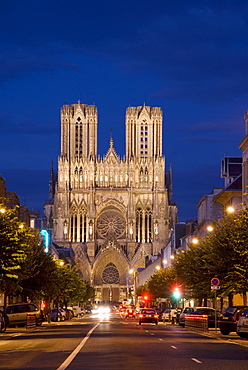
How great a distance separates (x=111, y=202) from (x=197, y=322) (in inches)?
5016

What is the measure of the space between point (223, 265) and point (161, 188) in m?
127

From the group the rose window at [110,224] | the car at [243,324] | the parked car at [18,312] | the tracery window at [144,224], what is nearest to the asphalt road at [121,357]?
the car at [243,324]

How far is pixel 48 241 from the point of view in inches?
5202

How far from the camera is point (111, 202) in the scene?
580 feet

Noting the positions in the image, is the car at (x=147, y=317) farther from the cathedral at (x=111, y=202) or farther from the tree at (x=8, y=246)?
the cathedral at (x=111, y=202)

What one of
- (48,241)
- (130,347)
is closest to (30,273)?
(130,347)

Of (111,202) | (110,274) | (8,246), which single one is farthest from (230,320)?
(110,274)

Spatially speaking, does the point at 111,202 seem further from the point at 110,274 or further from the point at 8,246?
the point at 8,246

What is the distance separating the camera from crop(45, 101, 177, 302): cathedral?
174375 millimetres

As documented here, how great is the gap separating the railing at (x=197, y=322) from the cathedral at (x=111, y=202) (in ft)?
384

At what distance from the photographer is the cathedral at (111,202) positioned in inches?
6865

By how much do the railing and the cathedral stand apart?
117018 mm

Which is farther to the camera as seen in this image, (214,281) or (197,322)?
(197,322)

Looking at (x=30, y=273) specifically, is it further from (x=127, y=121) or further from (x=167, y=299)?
(x=127, y=121)
